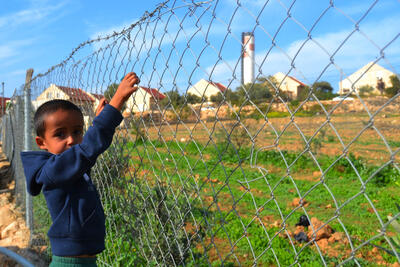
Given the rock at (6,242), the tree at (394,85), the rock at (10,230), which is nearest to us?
the tree at (394,85)

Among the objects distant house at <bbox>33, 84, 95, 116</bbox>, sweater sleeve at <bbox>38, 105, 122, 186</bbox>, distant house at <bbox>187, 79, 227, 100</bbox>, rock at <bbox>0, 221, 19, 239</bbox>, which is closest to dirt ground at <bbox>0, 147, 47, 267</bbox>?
rock at <bbox>0, 221, 19, 239</bbox>

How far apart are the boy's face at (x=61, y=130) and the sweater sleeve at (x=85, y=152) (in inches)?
6.5

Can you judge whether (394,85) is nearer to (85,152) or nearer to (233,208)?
(233,208)

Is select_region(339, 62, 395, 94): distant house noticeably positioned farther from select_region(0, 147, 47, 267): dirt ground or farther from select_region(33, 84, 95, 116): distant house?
select_region(0, 147, 47, 267): dirt ground

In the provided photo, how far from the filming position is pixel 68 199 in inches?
70.3

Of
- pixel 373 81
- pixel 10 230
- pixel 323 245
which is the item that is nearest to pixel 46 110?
pixel 373 81

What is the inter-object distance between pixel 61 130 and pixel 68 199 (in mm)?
332

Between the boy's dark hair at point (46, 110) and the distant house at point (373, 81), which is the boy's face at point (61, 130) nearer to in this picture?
the boy's dark hair at point (46, 110)

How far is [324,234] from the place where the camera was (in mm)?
4160

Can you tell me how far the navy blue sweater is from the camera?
1.63 m

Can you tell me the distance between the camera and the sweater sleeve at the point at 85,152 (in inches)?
61.8

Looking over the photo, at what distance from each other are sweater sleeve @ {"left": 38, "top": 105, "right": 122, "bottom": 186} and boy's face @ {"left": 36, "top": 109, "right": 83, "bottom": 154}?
0.17 metres

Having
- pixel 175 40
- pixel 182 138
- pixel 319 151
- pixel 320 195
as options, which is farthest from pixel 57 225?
pixel 182 138

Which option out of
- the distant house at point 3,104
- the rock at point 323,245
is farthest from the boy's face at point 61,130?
the distant house at point 3,104
